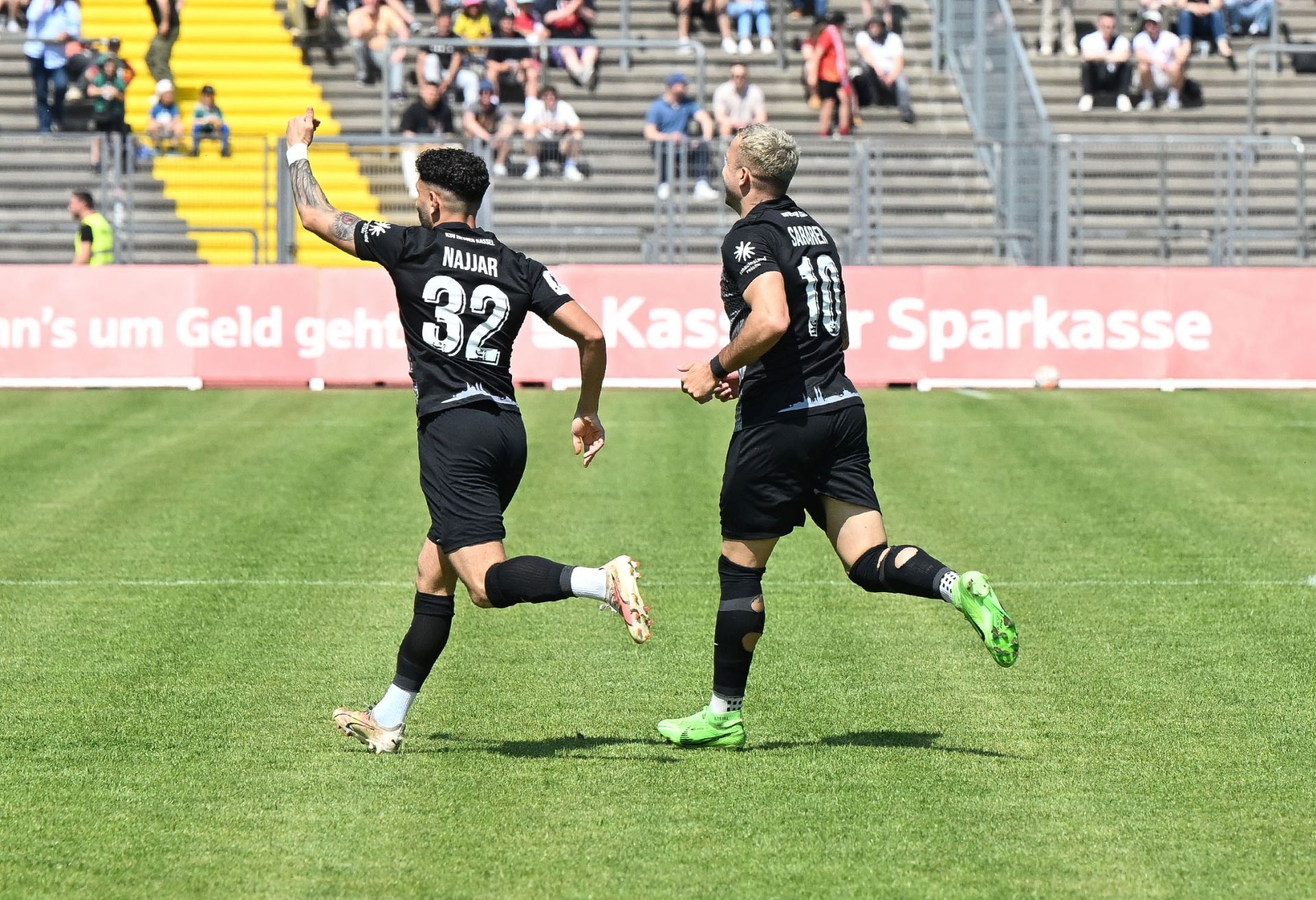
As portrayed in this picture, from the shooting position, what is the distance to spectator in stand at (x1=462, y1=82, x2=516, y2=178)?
24844mm

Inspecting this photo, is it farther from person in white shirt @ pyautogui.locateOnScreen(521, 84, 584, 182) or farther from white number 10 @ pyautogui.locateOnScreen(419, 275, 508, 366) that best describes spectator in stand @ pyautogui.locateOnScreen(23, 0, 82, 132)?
white number 10 @ pyautogui.locateOnScreen(419, 275, 508, 366)

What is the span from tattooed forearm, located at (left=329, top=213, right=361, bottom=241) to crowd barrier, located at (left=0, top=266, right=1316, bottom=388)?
14088mm

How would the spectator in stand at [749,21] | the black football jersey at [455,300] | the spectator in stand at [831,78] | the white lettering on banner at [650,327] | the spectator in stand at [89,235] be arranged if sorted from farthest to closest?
the spectator in stand at [749,21], the spectator in stand at [831,78], the spectator in stand at [89,235], the white lettering on banner at [650,327], the black football jersey at [455,300]

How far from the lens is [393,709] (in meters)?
7.16

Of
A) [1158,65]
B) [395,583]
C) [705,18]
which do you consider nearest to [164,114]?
[705,18]

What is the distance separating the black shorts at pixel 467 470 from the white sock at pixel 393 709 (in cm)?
56

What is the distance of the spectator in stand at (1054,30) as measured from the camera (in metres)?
31.2

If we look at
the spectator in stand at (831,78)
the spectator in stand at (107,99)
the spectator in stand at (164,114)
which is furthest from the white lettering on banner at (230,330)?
the spectator in stand at (831,78)

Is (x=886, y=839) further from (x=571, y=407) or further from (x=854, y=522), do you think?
(x=571, y=407)

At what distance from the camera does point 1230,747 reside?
7.14 m

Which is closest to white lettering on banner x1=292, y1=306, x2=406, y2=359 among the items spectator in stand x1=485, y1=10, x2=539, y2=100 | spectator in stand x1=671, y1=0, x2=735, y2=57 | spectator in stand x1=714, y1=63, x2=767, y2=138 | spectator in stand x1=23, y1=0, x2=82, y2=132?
spectator in stand x1=485, y1=10, x2=539, y2=100

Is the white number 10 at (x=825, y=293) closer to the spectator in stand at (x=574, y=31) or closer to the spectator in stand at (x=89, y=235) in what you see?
the spectator in stand at (x=89, y=235)

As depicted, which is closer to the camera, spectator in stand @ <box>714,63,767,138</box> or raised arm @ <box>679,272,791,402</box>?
raised arm @ <box>679,272,791,402</box>

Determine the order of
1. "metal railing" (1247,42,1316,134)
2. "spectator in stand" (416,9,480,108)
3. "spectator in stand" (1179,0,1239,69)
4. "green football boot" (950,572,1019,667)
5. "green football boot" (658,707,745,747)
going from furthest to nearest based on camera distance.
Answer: "spectator in stand" (1179,0,1239,69), "metal railing" (1247,42,1316,134), "spectator in stand" (416,9,480,108), "green football boot" (658,707,745,747), "green football boot" (950,572,1019,667)
